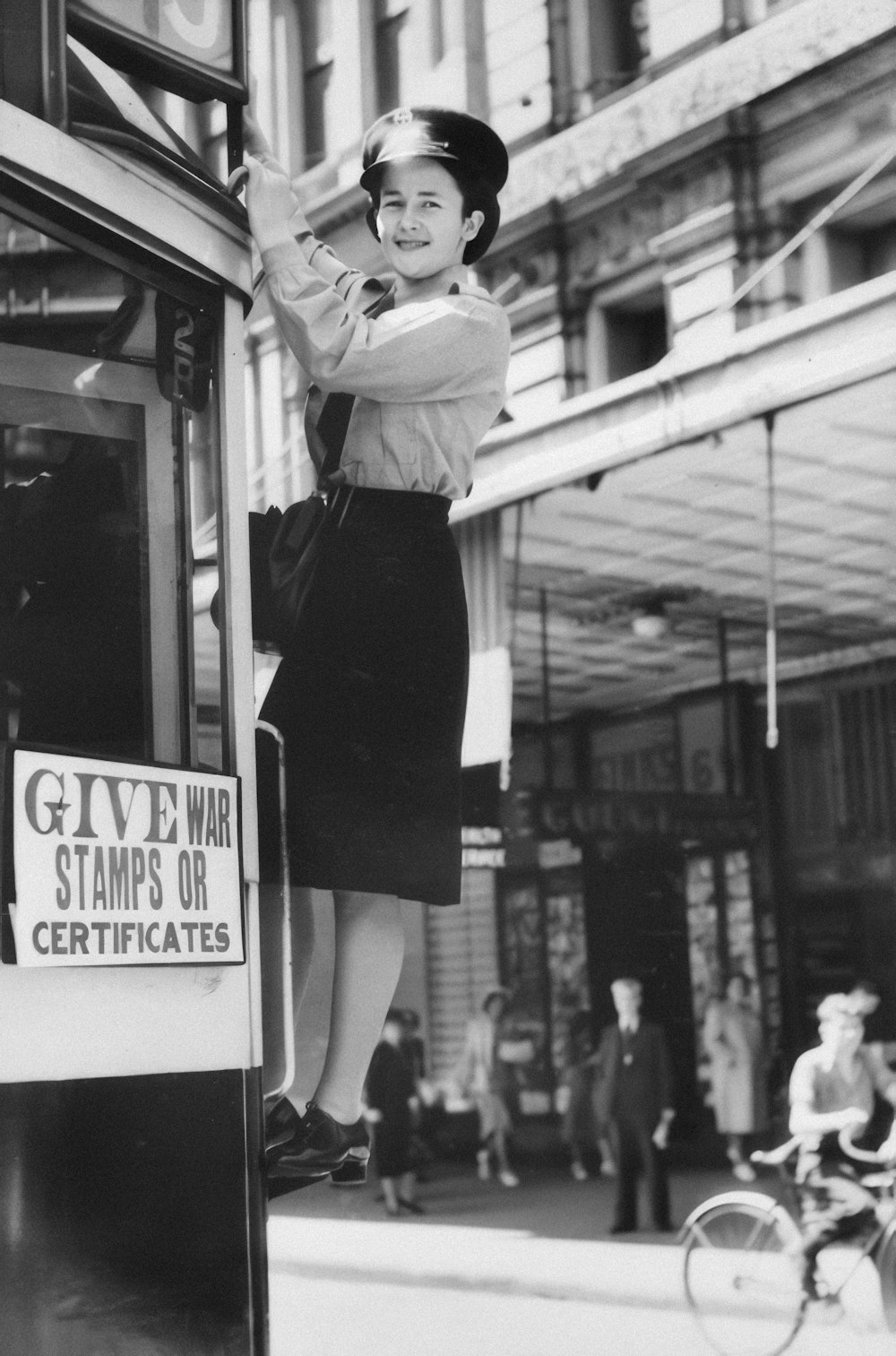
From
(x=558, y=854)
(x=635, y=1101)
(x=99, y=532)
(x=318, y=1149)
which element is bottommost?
(x=635, y=1101)

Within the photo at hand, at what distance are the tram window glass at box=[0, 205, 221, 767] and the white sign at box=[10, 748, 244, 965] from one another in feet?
0.28

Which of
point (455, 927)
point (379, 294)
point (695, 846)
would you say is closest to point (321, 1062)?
point (379, 294)

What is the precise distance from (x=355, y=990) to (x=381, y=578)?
613mm

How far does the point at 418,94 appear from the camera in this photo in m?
13.8

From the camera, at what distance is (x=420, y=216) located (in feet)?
9.23

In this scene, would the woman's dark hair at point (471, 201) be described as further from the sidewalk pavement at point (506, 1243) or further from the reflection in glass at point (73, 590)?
the sidewalk pavement at point (506, 1243)

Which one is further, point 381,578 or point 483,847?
point 483,847

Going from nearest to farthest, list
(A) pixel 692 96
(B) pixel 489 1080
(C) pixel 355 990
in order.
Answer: (C) pixel 355 990 < (A) pixel 692 96 < (B) pixel 489 1080

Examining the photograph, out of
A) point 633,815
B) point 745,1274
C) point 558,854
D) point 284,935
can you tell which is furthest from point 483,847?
point 284,935

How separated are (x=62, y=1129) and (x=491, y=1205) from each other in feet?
43.9

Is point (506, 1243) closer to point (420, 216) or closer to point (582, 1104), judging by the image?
point (582, 1104)

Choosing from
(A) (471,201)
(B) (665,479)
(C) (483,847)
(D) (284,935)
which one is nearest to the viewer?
(D) (284,935)

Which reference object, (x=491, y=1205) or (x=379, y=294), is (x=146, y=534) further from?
(x=491, y=1205)

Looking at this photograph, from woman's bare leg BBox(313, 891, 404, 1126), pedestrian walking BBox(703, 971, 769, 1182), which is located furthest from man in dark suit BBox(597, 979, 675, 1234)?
woman's bare leg BBox(313, 891, 404, 1126)
